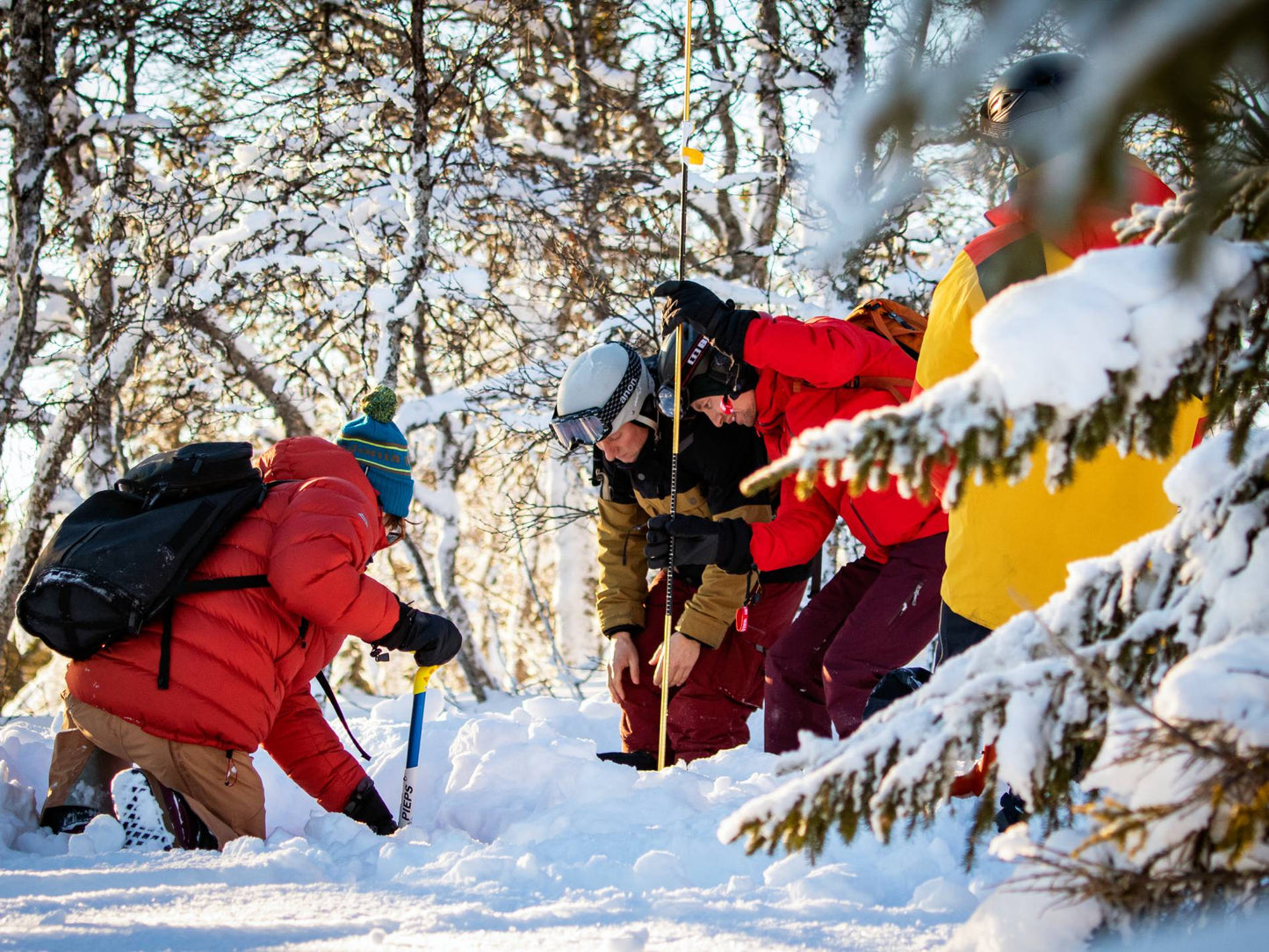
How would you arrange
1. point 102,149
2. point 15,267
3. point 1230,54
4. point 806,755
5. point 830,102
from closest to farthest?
point 1230,54 → point 806,755 → point 830,102 → point 15,267 → point 102,149

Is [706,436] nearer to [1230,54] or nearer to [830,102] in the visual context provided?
[830,102]

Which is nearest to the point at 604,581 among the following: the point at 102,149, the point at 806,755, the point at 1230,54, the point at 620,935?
the point at 620,935

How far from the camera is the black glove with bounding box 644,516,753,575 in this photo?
3.89 meters

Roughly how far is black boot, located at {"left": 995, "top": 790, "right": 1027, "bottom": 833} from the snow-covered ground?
107mm

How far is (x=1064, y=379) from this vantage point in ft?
4.03

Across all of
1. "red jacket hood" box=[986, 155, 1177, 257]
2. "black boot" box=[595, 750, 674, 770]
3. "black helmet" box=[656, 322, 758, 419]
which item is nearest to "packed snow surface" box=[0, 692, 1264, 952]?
"black boot" box=[595, 750, 674, 770]

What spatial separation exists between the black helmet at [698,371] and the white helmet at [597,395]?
12cm

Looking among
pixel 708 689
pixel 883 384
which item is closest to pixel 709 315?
pixel 883 384

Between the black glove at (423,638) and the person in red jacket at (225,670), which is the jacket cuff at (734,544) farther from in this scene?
the person in red jacket at (225,670)

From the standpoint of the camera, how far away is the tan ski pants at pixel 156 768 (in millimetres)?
3279

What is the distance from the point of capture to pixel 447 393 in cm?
780

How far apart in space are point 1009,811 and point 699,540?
1572mm

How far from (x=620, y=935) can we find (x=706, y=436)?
2542 millimetres

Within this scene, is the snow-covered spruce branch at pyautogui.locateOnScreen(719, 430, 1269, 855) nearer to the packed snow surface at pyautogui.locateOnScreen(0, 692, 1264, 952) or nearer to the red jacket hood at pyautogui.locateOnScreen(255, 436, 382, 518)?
the packed snow surface at pyautogui.locateOnScreen(0, 692, 1264, 952)
